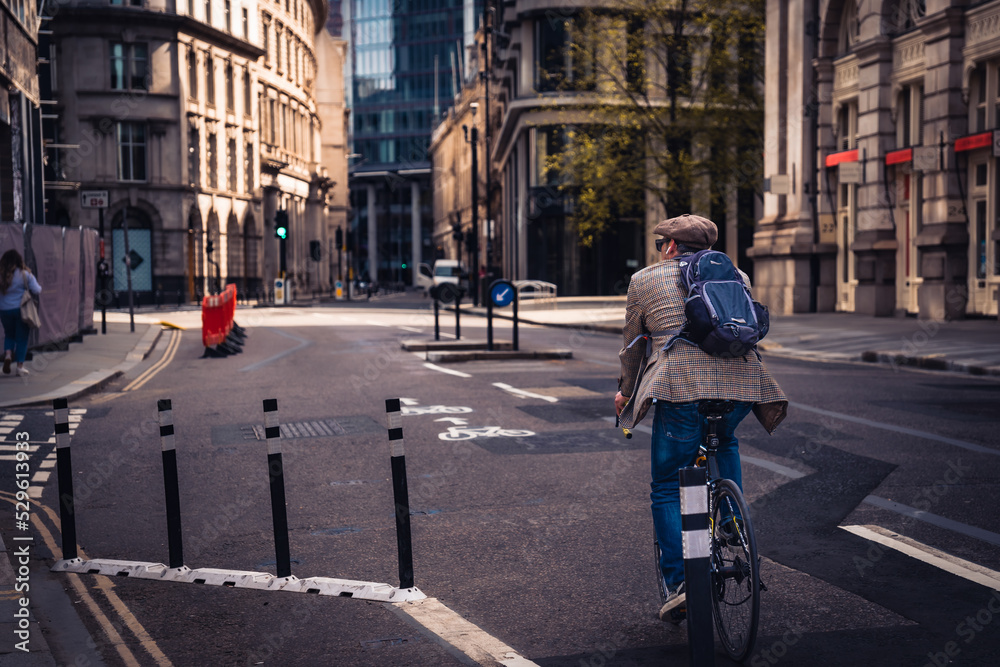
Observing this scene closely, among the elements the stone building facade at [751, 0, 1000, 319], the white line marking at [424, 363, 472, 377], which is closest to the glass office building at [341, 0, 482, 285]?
the stone building facade at [751, 0, 1000, 319]

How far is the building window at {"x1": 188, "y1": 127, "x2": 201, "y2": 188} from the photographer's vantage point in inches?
2292

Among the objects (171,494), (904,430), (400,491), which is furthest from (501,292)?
(400,491)

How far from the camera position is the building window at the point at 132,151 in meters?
56.5

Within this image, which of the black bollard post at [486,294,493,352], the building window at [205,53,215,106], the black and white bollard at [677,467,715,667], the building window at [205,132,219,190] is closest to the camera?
the black and white bollard at [677,467,715,667]

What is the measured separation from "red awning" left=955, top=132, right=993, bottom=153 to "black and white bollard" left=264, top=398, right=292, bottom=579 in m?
20.8

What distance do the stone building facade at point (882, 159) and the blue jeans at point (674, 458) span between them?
20.1 m

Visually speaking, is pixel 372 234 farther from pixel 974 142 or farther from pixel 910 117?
pixel 974 142

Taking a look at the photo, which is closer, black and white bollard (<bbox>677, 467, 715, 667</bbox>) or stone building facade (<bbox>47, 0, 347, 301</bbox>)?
black and white bollard (<bbox>677, 467, 715, 667</bbox>)

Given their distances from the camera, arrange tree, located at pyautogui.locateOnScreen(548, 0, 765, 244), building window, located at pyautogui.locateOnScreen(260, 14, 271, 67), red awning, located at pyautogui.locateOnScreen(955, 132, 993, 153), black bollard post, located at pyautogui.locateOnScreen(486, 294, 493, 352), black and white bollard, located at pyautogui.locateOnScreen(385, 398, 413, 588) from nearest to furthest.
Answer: black and white bollard, located at pyautogui.locateOnScreen(385, 398, 413, 588) < black bollard post, located at pyautogui.locateOnScreen(486, 294, 493, 352) < red awning, located at pyautogui.locateOnScreen(955, 132, 993, 153) < tree, located at pyautogui.locateOnScreen(548, 0, 765, 244) < building window, located at pyautogui.locateOnScreen(260, 14, 271, 67)

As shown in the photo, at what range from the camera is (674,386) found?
180 inches

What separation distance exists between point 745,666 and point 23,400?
11.3 m

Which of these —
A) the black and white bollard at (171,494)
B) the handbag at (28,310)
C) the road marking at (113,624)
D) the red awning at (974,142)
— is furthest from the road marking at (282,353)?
the red awning at (974,142)

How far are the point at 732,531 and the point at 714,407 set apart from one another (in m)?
0.52

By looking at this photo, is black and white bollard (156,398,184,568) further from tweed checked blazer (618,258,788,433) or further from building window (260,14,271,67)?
building window (260,14,271,67)
